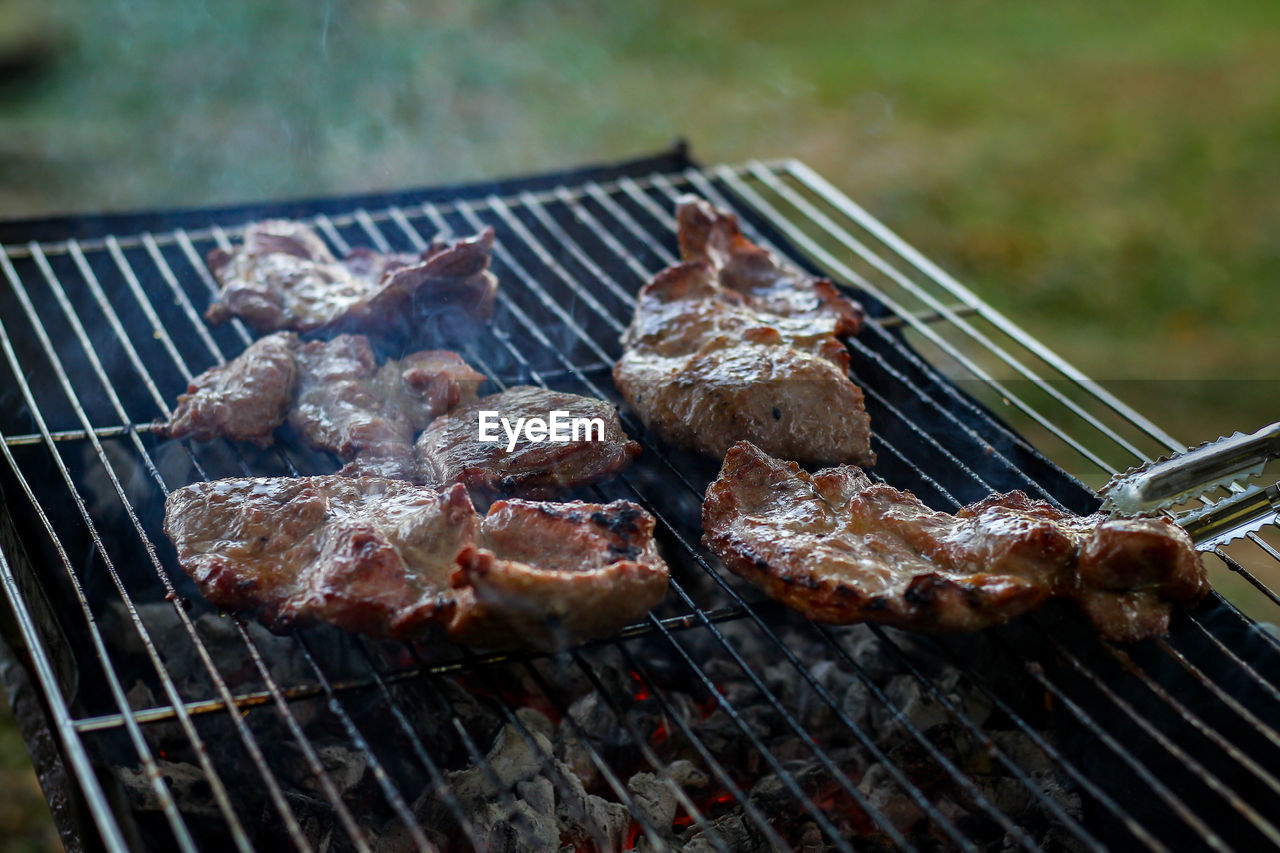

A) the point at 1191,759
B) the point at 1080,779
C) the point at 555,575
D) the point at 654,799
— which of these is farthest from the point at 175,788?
the point at 1191,759

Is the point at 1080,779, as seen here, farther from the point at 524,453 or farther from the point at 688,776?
the point at 524,453

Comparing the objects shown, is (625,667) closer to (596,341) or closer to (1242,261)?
(596,341)

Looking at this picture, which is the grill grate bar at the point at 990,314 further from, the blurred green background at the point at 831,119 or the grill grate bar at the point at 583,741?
the blurred green background at the point at 831,119

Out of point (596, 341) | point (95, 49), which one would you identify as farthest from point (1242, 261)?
point (95, 49)

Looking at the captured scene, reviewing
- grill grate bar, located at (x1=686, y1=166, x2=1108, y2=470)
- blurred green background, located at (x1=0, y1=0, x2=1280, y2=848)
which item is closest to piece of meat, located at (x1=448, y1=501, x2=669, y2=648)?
grill grate bar, located at (x1=686, y1=166, x2=1108, y2=470)

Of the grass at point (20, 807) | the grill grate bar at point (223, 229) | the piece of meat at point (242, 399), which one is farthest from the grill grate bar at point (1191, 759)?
the grass at point (20, 807)
